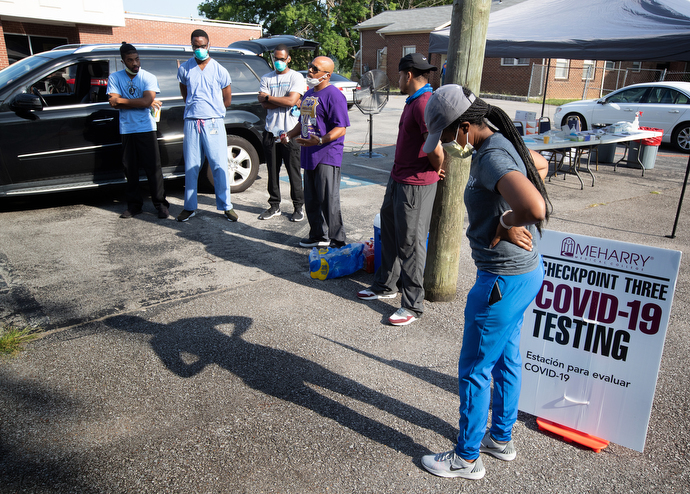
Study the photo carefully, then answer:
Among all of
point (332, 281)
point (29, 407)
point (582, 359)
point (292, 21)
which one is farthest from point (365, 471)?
point (292, 21)

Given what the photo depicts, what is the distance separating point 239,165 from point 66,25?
21245 mm

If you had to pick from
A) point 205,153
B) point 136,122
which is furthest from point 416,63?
point 136,122

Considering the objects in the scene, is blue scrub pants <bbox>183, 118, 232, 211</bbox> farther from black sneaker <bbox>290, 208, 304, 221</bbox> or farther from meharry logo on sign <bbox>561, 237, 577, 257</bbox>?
meharry logo on sign <bbox>561, 237, 577, 257</bbox>

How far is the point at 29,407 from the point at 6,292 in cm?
195

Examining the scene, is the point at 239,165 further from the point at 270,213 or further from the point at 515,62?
the point at 515,62

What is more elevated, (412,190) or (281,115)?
(281,115)

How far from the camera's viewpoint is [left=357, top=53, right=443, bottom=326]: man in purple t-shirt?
3.86 meters

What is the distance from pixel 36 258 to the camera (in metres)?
5.16

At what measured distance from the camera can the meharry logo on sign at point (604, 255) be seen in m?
2.60

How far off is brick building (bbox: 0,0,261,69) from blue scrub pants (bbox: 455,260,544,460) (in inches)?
939

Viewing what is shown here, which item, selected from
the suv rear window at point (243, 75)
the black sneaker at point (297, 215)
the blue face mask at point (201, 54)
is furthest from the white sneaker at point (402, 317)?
the suv rear window at point (243, 75)

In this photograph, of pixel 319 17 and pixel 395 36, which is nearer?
pixel 395 36

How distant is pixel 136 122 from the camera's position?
20.3 feet

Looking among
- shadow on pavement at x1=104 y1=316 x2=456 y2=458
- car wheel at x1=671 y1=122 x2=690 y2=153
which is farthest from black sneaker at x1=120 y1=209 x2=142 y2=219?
car wheel at x1=671 y1=122 x2=690 y2=153
